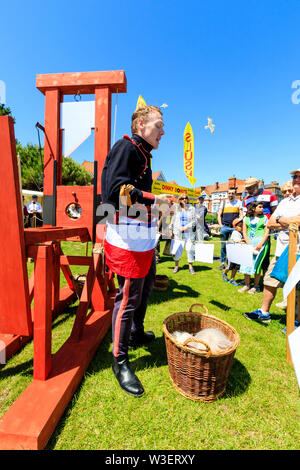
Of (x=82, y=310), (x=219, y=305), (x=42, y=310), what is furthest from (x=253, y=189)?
(x=42, y=310)

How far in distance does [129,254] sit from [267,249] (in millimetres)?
3167

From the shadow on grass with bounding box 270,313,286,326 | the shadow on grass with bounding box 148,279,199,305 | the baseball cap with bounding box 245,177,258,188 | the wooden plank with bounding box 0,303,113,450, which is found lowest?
the shadow on grass with bounding box 148,279,199,305

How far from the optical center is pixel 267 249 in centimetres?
374

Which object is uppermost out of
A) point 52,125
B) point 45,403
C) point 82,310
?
point 52,125

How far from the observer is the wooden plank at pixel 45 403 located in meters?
1.08

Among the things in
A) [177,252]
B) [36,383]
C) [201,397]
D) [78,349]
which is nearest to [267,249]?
[177,252]

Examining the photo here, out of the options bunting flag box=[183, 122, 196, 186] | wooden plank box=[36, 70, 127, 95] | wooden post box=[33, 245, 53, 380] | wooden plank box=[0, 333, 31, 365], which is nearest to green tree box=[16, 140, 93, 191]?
bunting flag box=[183, 122, 196, 186]

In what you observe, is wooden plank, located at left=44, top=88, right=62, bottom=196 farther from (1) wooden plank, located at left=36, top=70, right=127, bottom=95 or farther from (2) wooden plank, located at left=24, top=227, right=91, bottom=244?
(2) wooden plank, located at left=24, top=227, right=91, bottom=244

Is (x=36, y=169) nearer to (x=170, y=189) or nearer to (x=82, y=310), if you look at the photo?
(x=170, y=189)

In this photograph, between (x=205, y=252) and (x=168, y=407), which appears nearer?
(x=168, y=407)

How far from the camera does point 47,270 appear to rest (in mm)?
1396

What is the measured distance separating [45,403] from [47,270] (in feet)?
2.59

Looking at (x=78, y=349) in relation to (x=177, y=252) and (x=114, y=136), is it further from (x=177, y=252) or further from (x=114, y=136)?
(x=177, y=252)

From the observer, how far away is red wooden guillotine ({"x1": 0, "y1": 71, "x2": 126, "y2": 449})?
3.91 ft
